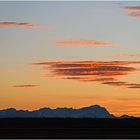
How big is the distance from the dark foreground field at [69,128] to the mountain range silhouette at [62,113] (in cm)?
3

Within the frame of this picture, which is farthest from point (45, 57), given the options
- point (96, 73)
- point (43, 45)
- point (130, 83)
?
point (130, 83)

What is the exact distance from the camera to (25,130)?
2.91 metres

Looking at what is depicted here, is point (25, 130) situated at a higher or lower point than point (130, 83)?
lower

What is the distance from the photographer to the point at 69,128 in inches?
114

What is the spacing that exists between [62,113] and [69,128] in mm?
97

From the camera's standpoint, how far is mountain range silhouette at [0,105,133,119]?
2893mm

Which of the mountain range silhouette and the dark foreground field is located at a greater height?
the mountain range silhouette

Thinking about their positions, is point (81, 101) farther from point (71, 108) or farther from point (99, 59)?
point (99, 59)

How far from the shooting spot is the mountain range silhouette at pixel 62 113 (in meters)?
2.89

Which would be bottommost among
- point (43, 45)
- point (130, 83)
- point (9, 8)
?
point (130, 83)

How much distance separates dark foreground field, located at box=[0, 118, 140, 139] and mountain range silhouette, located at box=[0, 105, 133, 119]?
0.09ft

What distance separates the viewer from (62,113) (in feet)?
9.52

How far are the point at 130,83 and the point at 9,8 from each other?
2.78 feet

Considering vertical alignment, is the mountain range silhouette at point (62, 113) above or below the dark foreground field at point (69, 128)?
above
